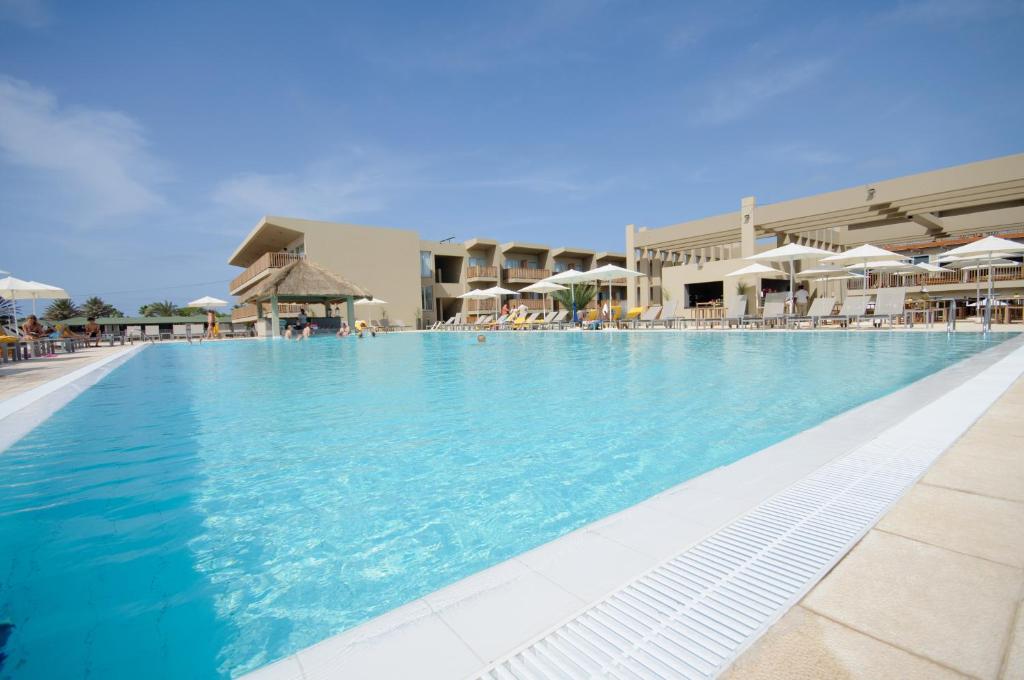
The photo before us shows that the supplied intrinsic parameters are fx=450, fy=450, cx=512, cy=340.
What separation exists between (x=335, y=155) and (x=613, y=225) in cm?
1686

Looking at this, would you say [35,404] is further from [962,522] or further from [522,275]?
[522,275]

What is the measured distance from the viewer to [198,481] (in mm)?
3094

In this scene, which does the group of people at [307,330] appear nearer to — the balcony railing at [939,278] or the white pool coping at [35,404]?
the white pool coping at [35,404]

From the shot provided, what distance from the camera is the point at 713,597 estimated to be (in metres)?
1.29

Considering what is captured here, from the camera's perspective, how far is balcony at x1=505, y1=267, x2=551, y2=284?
32531 millimetres

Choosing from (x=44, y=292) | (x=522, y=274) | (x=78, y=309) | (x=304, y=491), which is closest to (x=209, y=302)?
(x=44, y=292)

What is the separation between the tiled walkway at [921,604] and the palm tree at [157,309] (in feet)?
238

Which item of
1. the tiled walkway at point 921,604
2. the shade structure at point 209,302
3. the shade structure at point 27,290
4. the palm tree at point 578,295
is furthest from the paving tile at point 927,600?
the shade structure at point 209,302

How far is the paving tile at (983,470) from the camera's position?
1.89 metres

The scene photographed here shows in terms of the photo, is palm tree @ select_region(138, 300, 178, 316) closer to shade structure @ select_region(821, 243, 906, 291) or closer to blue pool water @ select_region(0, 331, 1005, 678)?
blue pool water @ select_region(0, 331, 1005, 678)

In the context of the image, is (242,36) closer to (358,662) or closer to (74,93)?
(74,93)

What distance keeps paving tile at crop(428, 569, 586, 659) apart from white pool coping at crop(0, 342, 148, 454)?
4558mm

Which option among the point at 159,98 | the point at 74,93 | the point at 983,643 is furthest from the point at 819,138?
the point at 74,93

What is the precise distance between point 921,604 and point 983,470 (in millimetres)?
1476
